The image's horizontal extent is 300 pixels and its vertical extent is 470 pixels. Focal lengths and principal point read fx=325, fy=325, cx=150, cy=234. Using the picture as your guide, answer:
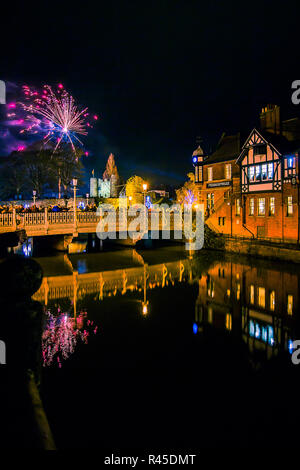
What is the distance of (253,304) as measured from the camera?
1750 centimetres

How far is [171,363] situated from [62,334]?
4.79m

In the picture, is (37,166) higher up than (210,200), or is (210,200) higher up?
(37,166)

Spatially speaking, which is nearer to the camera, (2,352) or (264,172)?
(2,352)

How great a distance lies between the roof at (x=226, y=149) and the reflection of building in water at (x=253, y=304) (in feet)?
57.8

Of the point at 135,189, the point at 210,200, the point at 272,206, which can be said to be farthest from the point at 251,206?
the point at 135,189

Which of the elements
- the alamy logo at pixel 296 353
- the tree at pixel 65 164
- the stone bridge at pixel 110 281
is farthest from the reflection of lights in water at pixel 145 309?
the tree at pixel 65 164

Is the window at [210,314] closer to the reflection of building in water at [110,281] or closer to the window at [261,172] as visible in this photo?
the reflection of building in water at [110,281]

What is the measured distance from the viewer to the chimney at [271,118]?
34.5 meters

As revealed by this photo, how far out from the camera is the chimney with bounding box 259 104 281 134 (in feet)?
113

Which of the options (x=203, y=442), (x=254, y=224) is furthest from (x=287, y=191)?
(x=203, y=442)

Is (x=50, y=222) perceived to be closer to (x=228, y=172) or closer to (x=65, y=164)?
(x=228, y=172)

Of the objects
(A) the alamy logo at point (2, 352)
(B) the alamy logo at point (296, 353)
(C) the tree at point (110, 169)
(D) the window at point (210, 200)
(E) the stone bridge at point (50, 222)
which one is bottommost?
(B) the alamy logo at point (296, 353)

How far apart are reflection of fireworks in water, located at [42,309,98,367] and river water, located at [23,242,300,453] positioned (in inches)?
1.5
